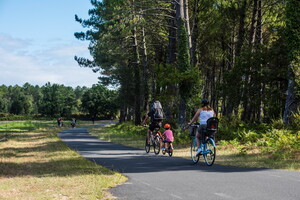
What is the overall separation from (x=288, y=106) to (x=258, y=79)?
466cm

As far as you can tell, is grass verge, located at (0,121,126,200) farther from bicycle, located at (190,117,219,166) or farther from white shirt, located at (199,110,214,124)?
white shirt, located at (199,110,214,124)

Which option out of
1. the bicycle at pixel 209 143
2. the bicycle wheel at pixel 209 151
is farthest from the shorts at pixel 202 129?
the bicycle wheel at pixel 209 151

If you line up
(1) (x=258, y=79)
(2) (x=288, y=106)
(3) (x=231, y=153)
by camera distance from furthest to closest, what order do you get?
(1) (x=258, y=79)
(2) (x=288, y=106)
(3) (x=231, y=153)

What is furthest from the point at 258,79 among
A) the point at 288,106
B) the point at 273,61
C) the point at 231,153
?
the point at 231,153

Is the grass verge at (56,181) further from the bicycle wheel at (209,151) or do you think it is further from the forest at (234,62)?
the forest at (234,62)

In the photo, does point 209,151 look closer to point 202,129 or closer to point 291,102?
point 202,129

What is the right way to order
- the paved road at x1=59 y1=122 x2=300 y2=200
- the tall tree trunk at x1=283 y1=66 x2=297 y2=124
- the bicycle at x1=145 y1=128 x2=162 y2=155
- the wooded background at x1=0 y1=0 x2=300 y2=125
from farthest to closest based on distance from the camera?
the wooded background at x1=0 y1=0 x2=300 y2=125, the tall tree trunk at x1=283 y1=66 x2=297 y2=124, the bicycle at x1=145 y1=128 x2=162 y2=155, the paved road at x1=59 y1=122 x2=300 y2=200

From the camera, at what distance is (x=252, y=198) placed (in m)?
5.46

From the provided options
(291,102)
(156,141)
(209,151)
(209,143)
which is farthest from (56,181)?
Answer: (291,102)

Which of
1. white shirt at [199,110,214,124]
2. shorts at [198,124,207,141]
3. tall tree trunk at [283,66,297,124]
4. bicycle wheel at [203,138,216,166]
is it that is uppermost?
tall tree trunk at [283,66,297,124]

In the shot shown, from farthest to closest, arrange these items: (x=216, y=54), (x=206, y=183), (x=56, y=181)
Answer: (x=216, y=54) < (x=56, y=181) < (x=206, y=183)

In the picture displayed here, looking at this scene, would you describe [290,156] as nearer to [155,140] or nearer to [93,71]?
[155,140]

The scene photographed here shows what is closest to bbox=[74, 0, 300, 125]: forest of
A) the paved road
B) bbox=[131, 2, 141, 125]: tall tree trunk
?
bbox=[131, 2, 141, 125]: tall tree trunk

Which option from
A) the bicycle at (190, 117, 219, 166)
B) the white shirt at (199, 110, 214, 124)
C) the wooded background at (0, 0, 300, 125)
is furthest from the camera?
the wooded background at (0, 0, 300, 125)
